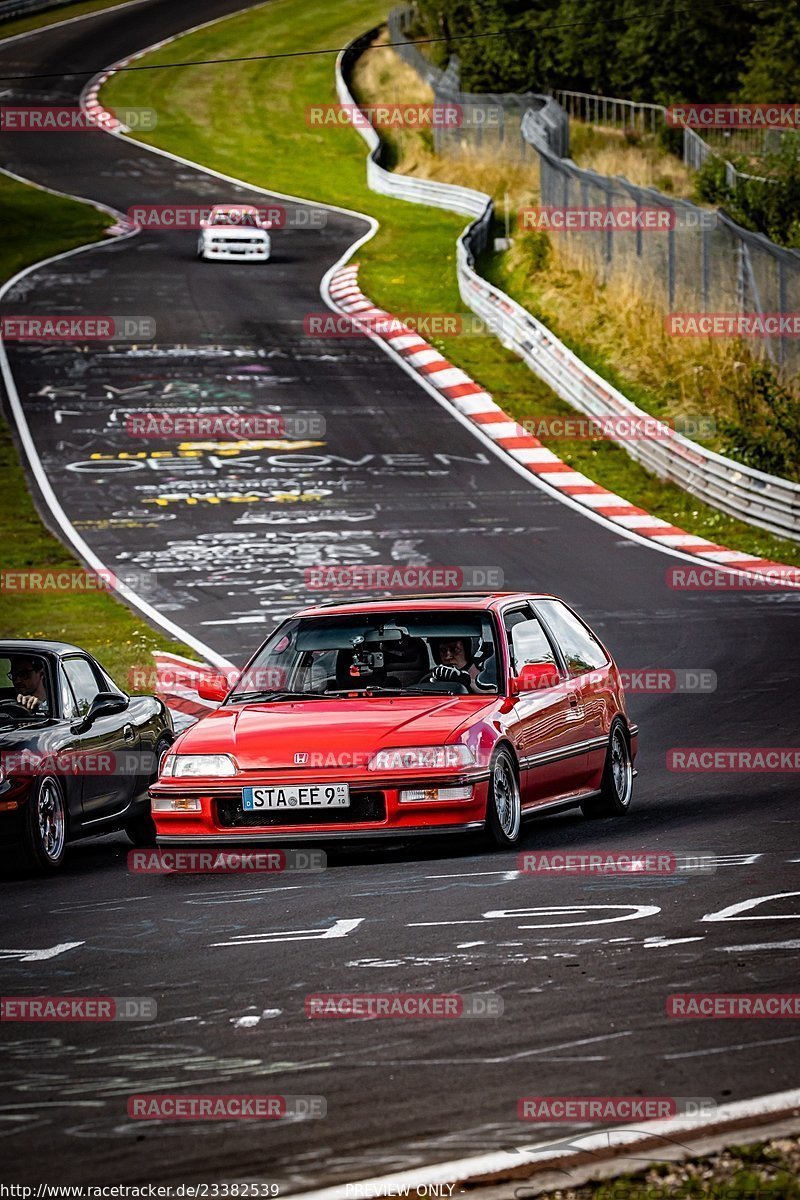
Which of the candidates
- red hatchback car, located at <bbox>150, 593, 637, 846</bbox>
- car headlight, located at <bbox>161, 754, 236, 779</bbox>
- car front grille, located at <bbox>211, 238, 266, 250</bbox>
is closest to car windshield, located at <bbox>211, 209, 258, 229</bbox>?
car front grille, located at <bbox>211, 238, 266, 250</bbox>

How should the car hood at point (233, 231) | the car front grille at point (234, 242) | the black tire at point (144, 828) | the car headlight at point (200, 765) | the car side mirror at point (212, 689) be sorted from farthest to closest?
1. the car front grille at point (234, 242)
2. the car hood at point (233, 231)
3. the black tire at point (144, 828)
4. the car side mirror at point (212, 689)
5. the car headlight at point (200, 765)

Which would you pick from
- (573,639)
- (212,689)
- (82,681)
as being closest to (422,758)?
(212,689)

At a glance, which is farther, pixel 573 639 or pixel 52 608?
pixel 52 608

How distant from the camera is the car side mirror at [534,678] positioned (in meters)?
10.7

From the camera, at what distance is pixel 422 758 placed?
9688 millimetres

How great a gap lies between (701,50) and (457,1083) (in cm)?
5336

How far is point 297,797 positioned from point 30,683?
243cm

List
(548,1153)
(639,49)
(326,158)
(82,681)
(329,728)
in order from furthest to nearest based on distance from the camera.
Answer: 1. (326,158)
2. (639,49)
3. (82,681)
4. (329,728)
5. (548,1153)

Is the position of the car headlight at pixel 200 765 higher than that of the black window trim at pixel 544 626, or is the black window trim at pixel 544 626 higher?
the black window trim at pixel 544 626

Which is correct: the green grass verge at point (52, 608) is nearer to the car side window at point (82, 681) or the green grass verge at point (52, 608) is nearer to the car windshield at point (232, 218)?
the car side window at point (82, 681)

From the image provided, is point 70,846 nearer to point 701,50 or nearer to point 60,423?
point 60,423

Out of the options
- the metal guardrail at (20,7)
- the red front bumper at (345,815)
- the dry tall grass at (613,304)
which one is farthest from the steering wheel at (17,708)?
the metal guardrail at (20,7)

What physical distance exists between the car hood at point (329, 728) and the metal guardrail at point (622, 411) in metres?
15.2

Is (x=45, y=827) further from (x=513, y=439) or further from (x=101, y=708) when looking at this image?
(x=513, y=439)
